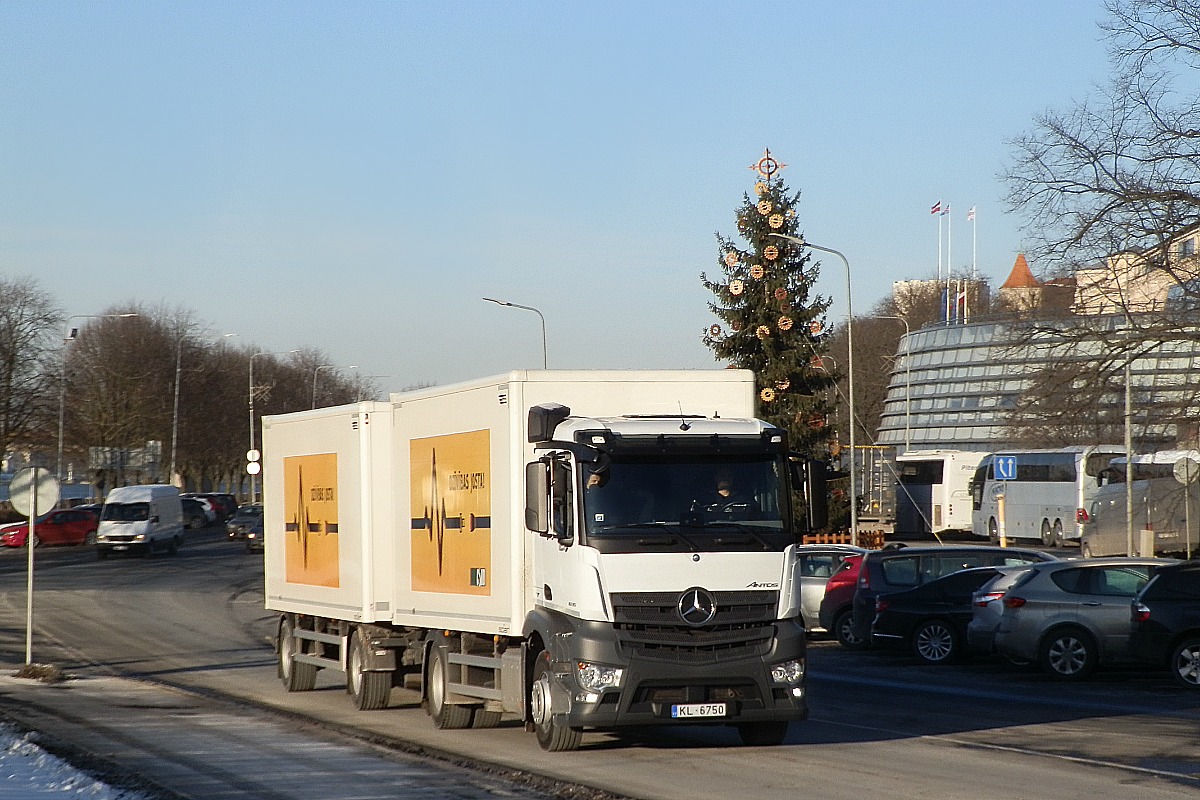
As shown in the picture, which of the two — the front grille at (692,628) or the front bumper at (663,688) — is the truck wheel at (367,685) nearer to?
the front bumper at (663,688)

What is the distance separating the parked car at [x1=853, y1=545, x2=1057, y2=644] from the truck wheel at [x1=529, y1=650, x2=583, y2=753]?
10.8m

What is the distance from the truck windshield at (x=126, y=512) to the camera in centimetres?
5449

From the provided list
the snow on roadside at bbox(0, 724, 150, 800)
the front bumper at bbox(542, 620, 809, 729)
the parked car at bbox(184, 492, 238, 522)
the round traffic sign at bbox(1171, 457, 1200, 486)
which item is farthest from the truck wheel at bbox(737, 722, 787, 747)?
the parked car at bbox(184, 492, 238, 522)

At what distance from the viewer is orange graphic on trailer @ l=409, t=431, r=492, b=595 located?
Answer: 45.4ft

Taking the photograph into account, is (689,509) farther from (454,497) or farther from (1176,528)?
(1176,528)

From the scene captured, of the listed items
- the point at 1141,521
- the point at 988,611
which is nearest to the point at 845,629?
the point at 988,611

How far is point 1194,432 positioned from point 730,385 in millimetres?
15736

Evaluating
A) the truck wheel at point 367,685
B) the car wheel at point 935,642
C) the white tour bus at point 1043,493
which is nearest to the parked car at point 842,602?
the car wheel at point 935,642

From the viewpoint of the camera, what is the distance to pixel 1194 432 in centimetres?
2633

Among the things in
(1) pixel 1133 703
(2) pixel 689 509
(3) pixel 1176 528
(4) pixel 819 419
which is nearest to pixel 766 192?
(4) pixel 819 419

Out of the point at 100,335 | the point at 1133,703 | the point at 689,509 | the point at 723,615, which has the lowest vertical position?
the point at 1133,703

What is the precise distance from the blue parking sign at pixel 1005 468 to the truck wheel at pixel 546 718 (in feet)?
147

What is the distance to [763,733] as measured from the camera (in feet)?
42.5

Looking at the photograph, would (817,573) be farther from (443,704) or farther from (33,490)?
(33,490)
